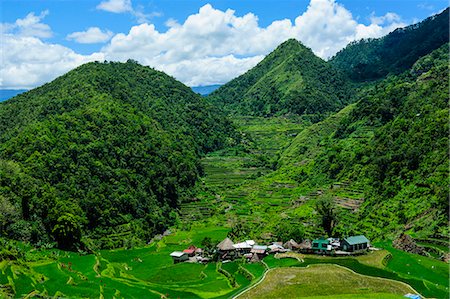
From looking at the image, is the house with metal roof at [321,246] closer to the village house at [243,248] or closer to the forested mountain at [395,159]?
the village house at [243,248]

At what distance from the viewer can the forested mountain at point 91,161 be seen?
178ft

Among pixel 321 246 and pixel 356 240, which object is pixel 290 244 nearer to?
pixel 321 246

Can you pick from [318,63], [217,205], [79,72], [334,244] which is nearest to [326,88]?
[318,63]

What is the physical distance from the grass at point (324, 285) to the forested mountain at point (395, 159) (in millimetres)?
12364

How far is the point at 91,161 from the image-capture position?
7169 cm

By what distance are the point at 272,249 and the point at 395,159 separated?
26644 mm

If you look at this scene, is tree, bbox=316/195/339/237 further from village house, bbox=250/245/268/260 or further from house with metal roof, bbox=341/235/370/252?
house with metal roof, bbox=341/235/370/252

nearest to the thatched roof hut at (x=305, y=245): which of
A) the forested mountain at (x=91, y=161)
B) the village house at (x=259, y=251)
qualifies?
the village house at (x=259, y=251)

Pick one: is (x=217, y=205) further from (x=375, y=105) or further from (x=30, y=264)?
(x=30, y=264)

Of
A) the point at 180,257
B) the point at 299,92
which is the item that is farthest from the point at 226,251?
the point at 299,92

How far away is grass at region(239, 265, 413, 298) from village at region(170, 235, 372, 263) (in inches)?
244

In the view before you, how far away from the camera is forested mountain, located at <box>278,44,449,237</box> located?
46.1 m

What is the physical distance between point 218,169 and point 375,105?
4028cm

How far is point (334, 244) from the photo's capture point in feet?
134
